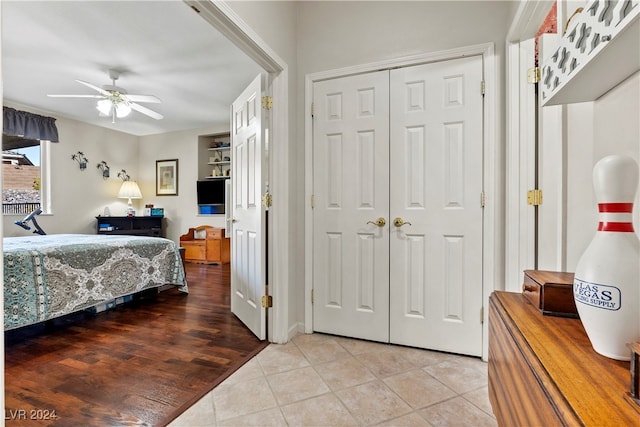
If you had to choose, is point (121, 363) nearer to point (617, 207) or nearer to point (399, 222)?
point (399, 222)

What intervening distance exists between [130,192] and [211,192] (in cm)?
173

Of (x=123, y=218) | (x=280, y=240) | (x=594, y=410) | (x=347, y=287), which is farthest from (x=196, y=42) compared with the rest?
(x=123, y=218)

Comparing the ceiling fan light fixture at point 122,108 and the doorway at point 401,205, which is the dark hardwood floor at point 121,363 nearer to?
the doorway at point 401,205

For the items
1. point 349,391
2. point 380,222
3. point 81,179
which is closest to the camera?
point 349,391

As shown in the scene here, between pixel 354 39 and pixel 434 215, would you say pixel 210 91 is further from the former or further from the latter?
pixel 434 215

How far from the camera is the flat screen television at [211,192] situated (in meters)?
5.93

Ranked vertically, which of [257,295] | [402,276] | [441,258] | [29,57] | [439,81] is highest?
[29,57]

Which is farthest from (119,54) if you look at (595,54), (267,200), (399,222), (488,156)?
(595,54)

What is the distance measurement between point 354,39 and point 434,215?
141cm

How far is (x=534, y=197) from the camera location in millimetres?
1760

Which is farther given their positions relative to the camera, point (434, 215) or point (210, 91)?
point (210, 91)

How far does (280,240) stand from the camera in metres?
2.25

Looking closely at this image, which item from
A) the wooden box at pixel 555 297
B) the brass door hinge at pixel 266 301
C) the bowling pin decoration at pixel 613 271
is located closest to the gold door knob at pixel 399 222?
the brass door hinge at pixel 266 301

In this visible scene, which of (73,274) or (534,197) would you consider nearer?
(534,197)
